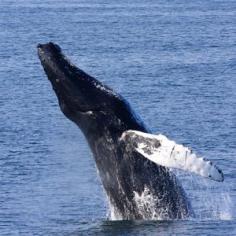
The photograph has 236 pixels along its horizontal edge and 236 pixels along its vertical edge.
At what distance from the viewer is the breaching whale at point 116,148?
18719mm

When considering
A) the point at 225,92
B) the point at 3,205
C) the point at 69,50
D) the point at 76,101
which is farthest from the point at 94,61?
the point at 76,101

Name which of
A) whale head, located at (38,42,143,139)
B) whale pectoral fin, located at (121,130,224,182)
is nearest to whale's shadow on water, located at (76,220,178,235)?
whale pectoral fin, located at (121,130,224,182)

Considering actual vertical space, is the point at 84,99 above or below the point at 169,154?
above

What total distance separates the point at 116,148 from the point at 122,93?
29934 millimetres

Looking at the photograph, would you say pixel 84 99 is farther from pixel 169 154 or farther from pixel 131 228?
pixel 131 228

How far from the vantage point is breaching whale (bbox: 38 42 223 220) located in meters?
18.7

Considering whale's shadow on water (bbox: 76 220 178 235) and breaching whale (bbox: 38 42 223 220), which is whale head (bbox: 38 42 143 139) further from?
whale's shadow on water (bbox: 76 220 178 235)

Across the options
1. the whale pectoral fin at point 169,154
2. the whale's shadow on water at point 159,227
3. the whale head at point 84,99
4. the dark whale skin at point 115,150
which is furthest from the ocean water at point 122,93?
the whale head at point 84,99

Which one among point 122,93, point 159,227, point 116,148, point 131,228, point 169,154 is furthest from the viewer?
point 122,93

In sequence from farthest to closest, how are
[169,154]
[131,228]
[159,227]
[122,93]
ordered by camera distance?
1. [122,93]
2. [131,228]
3. [159,227]
4. [169,154]

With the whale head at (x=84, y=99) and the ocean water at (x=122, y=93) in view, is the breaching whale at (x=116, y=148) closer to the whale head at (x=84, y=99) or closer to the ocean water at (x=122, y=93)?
the whale head at (x=84, y=99)

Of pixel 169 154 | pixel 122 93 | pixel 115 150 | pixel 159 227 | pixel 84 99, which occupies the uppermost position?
pixel 122 93

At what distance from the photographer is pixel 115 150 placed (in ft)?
61.5

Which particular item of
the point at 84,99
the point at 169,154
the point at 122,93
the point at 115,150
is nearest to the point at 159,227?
the point at 169,154
